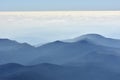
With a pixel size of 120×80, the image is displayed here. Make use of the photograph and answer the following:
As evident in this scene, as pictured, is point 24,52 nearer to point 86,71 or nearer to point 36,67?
point 36,67

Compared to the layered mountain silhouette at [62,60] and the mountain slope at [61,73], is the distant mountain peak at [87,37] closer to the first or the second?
the layered mountain silhouette at [62,60]

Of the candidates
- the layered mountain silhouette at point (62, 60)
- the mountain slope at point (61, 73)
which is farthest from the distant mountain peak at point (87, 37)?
the mountain slope at point (61, 73)

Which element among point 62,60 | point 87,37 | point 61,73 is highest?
point 87,37

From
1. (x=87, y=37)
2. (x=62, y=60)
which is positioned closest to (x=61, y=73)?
(x=62, y=60)

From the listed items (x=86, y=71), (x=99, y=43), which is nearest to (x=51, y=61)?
(x=86, y=71)

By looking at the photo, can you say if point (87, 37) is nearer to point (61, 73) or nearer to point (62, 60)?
point (62, 60)

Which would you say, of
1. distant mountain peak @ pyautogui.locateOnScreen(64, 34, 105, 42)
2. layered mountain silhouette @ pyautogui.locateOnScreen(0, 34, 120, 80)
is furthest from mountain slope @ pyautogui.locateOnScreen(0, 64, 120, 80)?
distant mountain peak @ pyautogui.locateOnScreen(64, 34, 105, 42)

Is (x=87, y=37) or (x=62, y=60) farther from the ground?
(x=87, y=37)

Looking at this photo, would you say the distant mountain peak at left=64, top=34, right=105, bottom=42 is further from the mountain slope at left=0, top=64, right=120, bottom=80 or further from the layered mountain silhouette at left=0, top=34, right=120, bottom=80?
the mountain slope at left=0, top=64, right=120, bottom=80

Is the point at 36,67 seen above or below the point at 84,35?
below
